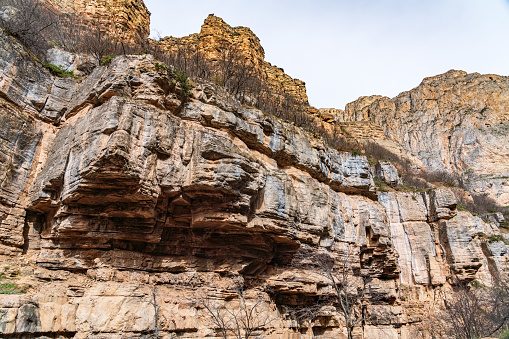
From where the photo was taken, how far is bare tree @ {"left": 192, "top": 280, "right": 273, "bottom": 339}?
1220 cm

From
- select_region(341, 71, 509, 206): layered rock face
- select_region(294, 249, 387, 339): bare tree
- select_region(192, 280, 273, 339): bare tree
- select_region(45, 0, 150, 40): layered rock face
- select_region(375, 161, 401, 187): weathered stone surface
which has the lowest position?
select_region(192, 280, 273, 339): bare tree

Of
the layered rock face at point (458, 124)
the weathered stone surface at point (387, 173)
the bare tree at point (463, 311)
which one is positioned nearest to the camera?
the bare tree at point (463, 311)

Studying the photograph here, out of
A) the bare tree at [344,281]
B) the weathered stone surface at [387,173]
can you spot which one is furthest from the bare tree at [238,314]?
the weathered stone surface at [387,173]

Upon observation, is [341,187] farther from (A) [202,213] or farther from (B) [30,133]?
(B) [30,133]

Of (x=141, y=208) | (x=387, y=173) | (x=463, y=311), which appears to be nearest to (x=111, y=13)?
(x=141, y=208)

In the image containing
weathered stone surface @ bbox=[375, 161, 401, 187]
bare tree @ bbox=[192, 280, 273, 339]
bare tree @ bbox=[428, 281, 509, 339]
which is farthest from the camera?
weathered stone surface @ bbox=[375, 161, 401, 187]

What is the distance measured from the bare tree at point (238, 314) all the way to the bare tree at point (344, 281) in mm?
3177

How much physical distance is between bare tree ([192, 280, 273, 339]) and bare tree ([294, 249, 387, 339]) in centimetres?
318

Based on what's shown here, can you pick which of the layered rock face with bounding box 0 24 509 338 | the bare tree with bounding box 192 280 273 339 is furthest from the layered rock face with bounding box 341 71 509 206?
the bare tree with bounding box 192 280 273 339

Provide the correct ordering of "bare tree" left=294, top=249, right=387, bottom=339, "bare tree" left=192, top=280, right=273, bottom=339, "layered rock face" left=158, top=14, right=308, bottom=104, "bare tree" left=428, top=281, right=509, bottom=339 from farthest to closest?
"layered rock face" left=158, top=14, right=308, bottom=104 < "bare tree" left=428, top=281, right=509, bottom=339 < "bare tree" left=294, top=249, right=387, bottom=339 < "bare tree" left=192, top=280, right=273, bottom=339

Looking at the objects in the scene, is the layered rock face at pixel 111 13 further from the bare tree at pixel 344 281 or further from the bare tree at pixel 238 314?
the bare tree at pixel 344 281

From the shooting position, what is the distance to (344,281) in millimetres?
15320

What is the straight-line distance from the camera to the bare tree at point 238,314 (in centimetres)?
1220

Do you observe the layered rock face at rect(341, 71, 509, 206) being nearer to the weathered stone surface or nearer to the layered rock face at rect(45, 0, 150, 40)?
the weathered stone surface
